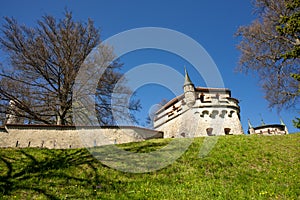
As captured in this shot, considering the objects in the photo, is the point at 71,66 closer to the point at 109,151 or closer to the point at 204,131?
the point at 109,151

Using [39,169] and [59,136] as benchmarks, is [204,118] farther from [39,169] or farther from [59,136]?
[39,169]

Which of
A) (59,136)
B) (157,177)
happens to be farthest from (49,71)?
(157,177)

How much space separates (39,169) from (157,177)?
160 inches

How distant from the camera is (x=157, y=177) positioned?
7102mm

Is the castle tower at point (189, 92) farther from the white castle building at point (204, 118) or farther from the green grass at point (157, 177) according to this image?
the green grass at point (157, 177)

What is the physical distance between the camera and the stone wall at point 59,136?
1313cm

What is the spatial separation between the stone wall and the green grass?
3899 mm

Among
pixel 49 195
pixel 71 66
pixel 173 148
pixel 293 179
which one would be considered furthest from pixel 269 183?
pixel 71 66

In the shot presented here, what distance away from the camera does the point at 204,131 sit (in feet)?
94.4

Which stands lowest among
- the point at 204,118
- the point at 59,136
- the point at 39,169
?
the point at 39,169

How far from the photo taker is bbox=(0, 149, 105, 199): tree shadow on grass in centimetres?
593

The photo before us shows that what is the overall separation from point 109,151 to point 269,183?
22.7ft

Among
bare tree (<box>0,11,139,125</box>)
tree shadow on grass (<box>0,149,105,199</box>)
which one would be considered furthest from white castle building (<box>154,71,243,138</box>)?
tree shadow on grass (<box>0,149,105,199</box>)

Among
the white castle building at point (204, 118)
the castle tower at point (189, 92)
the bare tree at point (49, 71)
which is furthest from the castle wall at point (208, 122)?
the bare tree at point (49, 71)
